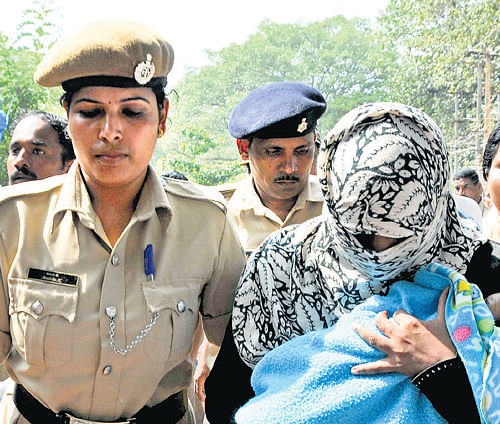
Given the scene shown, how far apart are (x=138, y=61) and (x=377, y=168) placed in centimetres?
91

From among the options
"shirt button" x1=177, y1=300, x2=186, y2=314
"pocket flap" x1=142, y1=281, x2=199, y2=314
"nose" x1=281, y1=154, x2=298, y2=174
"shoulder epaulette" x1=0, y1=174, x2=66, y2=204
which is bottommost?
"shirt button" x1=177, y1=300, x2=186, y2=314

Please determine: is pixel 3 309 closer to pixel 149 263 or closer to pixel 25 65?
pixel 149 263

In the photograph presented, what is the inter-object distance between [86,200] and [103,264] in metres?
0.23

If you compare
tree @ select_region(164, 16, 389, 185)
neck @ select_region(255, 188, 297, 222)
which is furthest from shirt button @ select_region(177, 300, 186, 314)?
tree @ select_region(164, 16, 389, 185)

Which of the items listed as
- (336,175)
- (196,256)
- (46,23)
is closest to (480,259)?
(336,175)

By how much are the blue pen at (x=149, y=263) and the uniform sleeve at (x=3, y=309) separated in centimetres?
44

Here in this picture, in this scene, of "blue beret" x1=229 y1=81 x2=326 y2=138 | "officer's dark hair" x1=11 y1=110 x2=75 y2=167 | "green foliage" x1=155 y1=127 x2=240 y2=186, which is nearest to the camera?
"blue beret" x1=229 y1=81 x2=326 y2=138

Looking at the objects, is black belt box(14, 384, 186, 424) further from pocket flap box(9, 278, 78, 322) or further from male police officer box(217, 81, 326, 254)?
male police officer box(217, 81, 326, 254)

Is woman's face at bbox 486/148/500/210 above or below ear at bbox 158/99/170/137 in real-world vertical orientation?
below

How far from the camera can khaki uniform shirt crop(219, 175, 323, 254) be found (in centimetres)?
311

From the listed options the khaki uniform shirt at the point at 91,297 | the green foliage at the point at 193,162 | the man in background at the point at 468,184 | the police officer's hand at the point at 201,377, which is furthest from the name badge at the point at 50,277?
the green foliage at the point at 193,162

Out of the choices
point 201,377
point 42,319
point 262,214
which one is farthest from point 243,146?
point 42,319

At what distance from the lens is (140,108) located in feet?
6.60

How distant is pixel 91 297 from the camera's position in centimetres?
194
